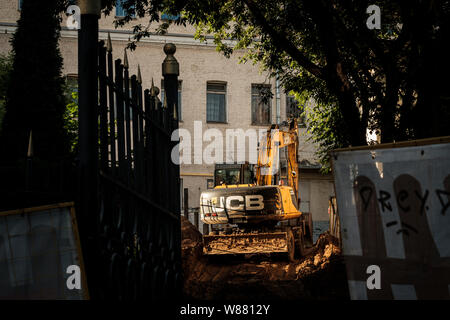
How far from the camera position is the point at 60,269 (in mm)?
3729

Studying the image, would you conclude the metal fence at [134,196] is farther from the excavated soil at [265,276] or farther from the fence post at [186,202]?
the fence post at [186,202]

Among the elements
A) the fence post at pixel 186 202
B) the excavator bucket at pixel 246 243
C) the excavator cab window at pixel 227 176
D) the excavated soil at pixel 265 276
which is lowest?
the excavated soil at pixel 265 276

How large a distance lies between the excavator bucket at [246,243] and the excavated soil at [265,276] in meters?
0.42

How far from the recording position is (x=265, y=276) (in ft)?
49.8

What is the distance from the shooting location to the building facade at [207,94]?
25547 mm

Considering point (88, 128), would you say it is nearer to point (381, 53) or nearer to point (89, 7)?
point (89, 7)

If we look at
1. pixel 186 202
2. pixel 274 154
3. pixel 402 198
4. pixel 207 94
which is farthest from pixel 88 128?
pixel 207 94

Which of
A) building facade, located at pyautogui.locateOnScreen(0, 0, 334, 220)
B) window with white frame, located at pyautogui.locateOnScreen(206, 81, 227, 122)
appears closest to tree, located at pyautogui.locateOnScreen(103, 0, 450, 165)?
building facade, located at pyautogui.locateOnScreen(0, 0, 334, 220)

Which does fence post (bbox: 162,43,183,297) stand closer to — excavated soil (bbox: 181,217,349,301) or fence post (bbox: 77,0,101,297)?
fence post (bbox: 77,0,101,297)

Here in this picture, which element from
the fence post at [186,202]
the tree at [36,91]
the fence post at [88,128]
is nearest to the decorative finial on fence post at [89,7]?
the fence post at [88,128]

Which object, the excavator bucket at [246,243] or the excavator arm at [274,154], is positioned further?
the excavator arm at [274,154]

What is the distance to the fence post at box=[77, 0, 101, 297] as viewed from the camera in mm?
3799

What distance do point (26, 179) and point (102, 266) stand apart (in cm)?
78

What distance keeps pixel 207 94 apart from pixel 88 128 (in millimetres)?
22798
